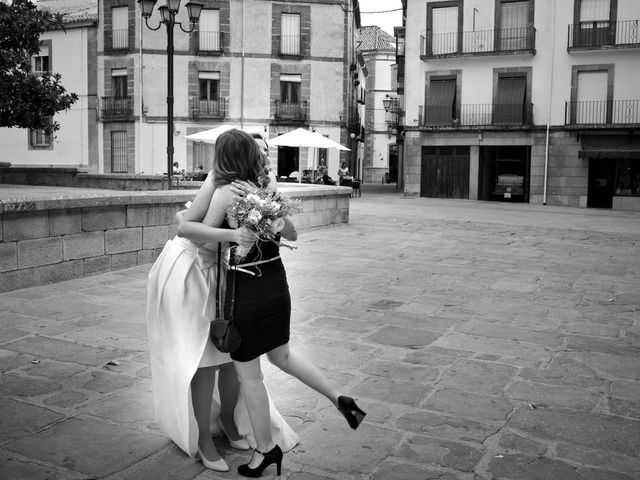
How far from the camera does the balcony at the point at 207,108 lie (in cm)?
3350

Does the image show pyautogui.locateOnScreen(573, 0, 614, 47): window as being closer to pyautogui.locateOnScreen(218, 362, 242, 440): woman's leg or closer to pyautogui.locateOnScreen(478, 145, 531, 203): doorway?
pyautogui.locateOnScreen(478, 145, 531, 203): doorway

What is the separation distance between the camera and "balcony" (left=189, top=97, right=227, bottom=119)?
3350cm

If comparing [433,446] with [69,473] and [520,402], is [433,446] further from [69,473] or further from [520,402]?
[69,473]

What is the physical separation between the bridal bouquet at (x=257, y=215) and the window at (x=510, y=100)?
27.6 metres

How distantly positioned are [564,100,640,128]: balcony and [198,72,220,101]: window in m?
15.9

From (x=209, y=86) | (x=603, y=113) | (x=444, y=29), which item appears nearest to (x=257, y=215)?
(x=603, y=113)

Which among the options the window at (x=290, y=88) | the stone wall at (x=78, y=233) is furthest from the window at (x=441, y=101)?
the stone wall at (x=78, y=233)

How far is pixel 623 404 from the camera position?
4113 millimetres

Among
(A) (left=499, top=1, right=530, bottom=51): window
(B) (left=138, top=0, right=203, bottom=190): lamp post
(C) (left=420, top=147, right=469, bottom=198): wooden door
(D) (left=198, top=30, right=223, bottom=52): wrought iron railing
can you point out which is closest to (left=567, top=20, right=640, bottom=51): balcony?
(A) (left=499, top=1, right=530, bottom=51): window

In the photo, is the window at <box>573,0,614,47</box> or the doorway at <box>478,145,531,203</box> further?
the doorway at <box>478,145,531,203</box>

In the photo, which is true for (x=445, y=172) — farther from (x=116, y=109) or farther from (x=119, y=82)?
(x=119, y=82)

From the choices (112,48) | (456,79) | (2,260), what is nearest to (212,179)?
(2,260)

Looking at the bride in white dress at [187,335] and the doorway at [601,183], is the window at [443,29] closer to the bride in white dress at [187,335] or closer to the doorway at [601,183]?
the doorway at [601,183]

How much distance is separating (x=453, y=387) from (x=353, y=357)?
87 cm
